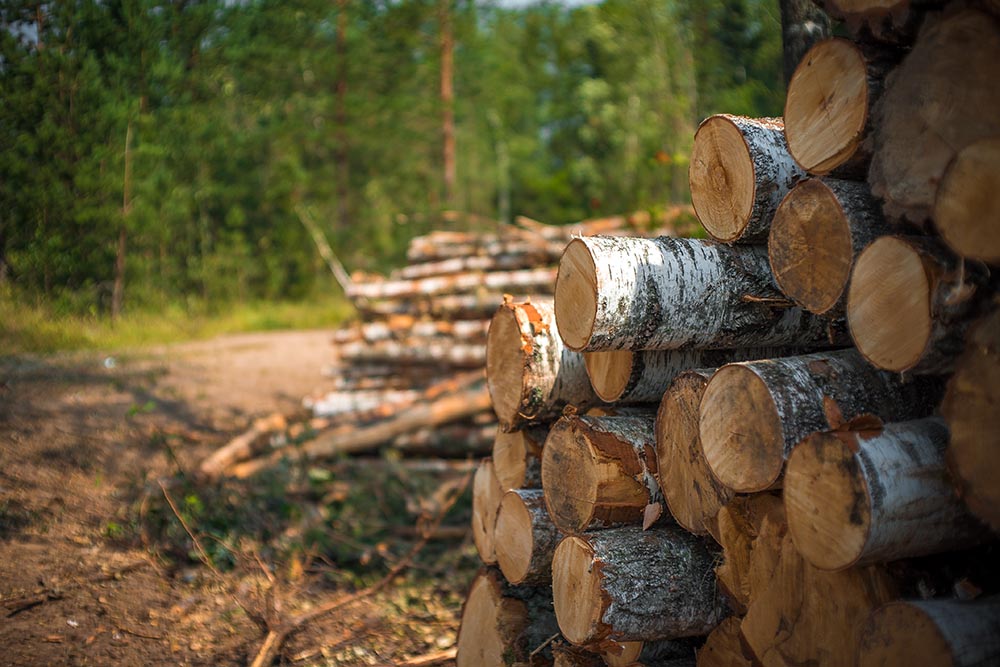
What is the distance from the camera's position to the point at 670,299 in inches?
97.6

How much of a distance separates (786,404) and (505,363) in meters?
1.26

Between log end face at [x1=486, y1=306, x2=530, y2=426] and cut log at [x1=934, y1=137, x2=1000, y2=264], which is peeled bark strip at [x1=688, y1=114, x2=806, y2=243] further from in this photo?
log end face at [x1=486, y1=306, x2=530, y2=426]

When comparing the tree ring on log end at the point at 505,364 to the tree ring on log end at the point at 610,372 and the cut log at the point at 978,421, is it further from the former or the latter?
the cut log at the point at 978,421

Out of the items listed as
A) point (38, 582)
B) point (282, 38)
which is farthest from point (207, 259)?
point (38, 582)

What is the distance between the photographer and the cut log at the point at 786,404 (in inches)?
80.6

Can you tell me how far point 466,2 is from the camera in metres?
19.8

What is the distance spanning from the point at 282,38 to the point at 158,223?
523 centimetres

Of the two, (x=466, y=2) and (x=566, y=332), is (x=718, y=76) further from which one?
(x=566, y=332)

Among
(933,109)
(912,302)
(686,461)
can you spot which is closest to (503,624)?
(686,461)

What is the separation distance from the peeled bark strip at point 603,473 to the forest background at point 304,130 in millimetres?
3004

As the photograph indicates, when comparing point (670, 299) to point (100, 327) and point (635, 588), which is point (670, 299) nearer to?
point (635, 588)

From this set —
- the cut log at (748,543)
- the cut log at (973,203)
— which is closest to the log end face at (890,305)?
the cut log at (973,203)

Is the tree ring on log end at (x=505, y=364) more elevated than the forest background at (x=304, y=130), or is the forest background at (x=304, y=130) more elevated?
the forest background at (x=304, y=130)

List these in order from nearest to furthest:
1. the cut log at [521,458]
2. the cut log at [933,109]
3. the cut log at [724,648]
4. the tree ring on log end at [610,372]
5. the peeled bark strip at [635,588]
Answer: the cut log at [933,109] → the cut log at [724,648] → the peeled bark strip at [635,588] → the tree ring on log end at [610,372] → the cut log at [521,458]
